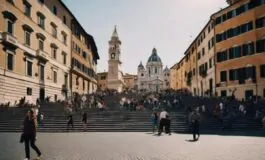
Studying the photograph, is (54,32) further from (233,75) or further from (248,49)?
(248,49)

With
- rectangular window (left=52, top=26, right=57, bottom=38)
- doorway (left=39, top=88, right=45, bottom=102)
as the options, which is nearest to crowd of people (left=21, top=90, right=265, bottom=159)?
doorway (left=39, top=88, right=45, bottom=102)

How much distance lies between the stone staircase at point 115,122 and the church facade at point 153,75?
429 feet

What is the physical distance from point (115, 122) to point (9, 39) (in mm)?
13135

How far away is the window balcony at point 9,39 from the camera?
31464 mm

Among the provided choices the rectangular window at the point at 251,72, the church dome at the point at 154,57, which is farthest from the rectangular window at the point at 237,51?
the church dome at the point at 154,57

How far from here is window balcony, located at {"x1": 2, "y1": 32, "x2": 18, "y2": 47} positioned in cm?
3146

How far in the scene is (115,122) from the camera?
29.0m

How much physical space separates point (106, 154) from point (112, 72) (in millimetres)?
83000

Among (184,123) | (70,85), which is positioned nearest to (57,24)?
(70,85)

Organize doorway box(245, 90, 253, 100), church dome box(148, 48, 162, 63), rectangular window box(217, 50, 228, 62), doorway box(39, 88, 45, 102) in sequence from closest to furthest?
doorway box(39, 88, 45, 102)
doorway box(245, 90, 253, 100)
rectangular window box(217, 50, 228, 62)
church dome box(148, 48, 162, 63)

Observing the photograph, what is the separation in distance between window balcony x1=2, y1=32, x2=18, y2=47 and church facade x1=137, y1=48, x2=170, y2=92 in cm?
12922

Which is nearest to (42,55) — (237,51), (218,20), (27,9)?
(27,9)

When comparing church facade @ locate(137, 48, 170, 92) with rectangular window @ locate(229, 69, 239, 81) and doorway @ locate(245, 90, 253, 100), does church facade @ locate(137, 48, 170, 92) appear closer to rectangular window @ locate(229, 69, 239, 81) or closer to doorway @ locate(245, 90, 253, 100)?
rectangular window @ locate(229, 69, 239, 81)

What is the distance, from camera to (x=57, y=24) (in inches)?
1879
